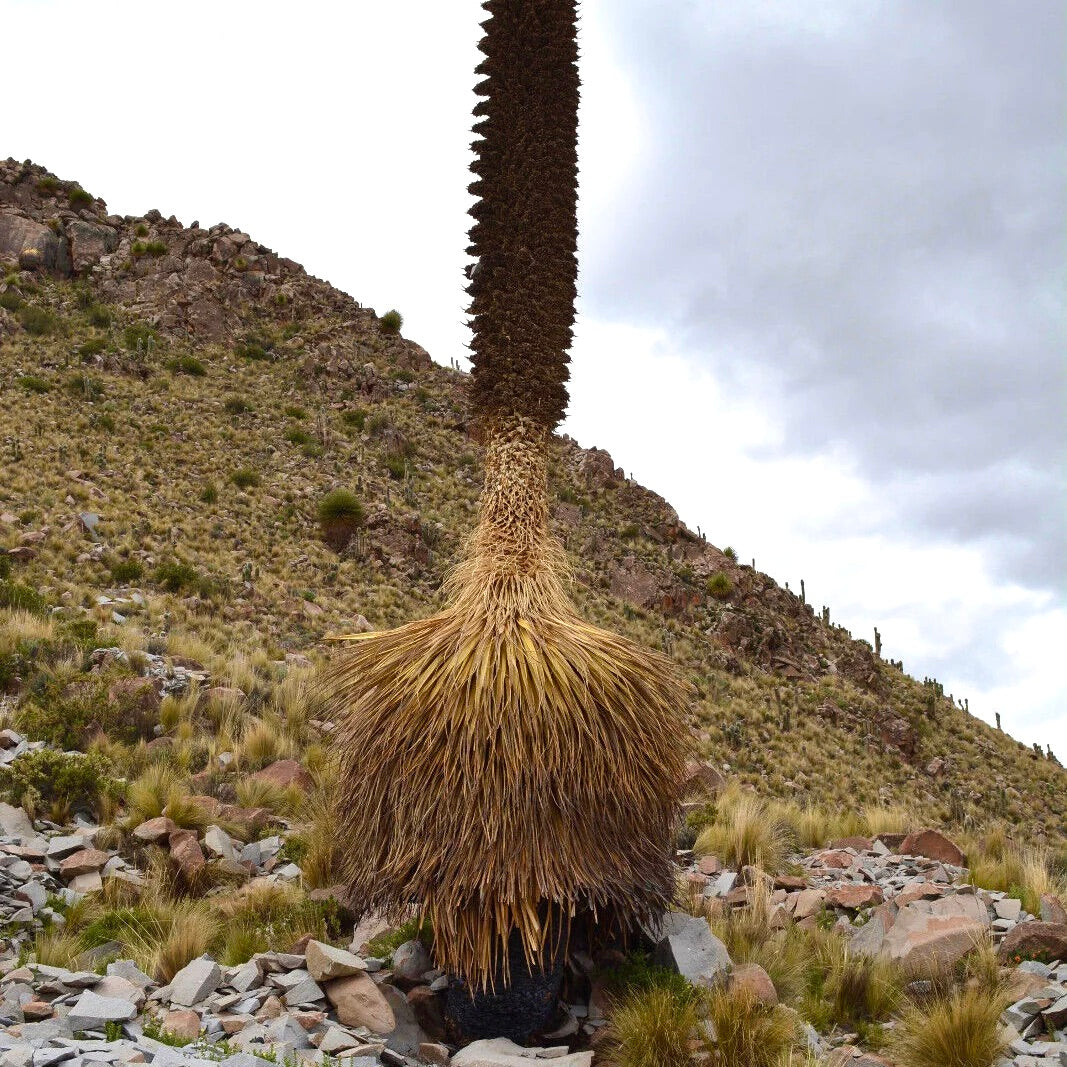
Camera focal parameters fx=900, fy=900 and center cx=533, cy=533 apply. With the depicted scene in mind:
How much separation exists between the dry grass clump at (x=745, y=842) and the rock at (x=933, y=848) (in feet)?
3.92

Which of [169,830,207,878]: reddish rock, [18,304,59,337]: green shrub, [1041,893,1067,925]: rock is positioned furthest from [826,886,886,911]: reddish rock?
[18,304,59,337]: green shrub

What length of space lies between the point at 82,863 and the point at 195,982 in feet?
7.76

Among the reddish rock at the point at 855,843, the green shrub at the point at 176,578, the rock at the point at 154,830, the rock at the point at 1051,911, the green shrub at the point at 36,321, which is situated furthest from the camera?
the green shrub at the point at 36,321

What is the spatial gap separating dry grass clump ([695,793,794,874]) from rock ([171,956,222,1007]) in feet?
15.9

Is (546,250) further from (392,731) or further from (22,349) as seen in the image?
(22,349)

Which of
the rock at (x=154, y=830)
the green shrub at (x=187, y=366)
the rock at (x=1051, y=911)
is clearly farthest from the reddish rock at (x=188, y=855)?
the green shrub at (x=187, y=366)

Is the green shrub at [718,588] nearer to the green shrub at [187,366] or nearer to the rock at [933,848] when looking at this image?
the green shrub at [187,366]

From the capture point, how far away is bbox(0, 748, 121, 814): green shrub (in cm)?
783

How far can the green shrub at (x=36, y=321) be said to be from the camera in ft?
102

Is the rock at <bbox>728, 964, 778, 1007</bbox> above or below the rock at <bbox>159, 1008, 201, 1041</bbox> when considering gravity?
above

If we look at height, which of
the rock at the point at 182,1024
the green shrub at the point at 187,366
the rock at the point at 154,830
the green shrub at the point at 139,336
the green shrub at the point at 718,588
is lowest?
the rock at the point at 182,1024

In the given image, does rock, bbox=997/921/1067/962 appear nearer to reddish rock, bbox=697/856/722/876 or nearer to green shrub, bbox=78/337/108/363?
reddish rock, bbox=697/856/722/876

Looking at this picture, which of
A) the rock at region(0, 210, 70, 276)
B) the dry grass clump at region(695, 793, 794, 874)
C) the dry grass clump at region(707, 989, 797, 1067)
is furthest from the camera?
the rock at region(0, 210, 70, 276)

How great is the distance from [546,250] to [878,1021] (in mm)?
5175
